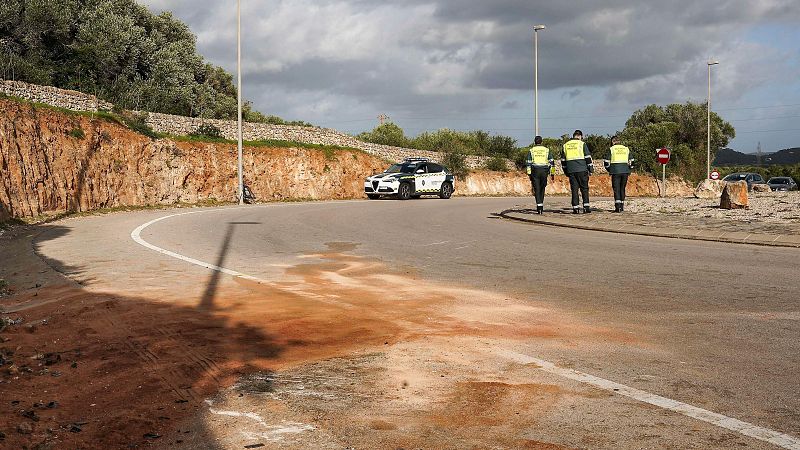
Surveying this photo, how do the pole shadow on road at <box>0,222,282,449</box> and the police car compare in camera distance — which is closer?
the pole shadow on road at <box>0,222,282,449</box>

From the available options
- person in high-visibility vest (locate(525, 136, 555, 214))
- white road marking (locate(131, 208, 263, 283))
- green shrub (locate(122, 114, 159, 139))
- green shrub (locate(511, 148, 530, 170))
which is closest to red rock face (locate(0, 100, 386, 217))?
green shrub (locate(122, 114, 159, 139))

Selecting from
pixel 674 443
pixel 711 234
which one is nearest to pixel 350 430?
pixel 674 443

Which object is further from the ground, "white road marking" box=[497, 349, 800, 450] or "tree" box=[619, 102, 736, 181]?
"tree" box=[619, 102, 736, 181]

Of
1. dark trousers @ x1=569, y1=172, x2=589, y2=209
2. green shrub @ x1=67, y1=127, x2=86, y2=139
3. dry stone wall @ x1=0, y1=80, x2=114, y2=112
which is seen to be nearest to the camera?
dark trousers @ x1=569, y1=172, x2=589, y2=209

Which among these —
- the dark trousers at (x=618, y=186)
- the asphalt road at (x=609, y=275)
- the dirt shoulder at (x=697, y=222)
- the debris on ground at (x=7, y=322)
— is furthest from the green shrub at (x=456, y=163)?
the debris on ground at (x=7, y=322)

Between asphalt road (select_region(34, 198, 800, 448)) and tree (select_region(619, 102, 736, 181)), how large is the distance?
167ft

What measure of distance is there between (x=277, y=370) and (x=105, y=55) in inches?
1751

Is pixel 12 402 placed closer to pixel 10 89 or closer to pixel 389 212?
pixel 389 212

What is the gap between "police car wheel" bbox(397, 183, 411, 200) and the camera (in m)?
36.0

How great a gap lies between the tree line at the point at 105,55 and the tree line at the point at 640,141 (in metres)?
14.3

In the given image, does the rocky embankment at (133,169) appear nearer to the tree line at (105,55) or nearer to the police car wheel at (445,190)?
the tree line at (105,55)

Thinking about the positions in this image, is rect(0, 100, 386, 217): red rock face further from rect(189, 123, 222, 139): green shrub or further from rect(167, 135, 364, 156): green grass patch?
rect(189, 123, 222, 139): green shrub

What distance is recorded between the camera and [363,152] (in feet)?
161

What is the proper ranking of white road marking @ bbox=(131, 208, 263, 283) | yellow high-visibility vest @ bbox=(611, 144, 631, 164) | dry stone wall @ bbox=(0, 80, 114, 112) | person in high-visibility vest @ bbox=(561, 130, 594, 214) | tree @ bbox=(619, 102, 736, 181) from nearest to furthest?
white road marking @ bbox=(131, 208, 263, 283) → person in high-visibility vest @ bbox=(561, 130, 594, 214) → yellow high-visibility vest @ bbox=(611, 144, 631, 164) → dry stone wall @ bbox=(0, 80, 114, 112) → tree @ bbox=(619, 102, 736, 181)
